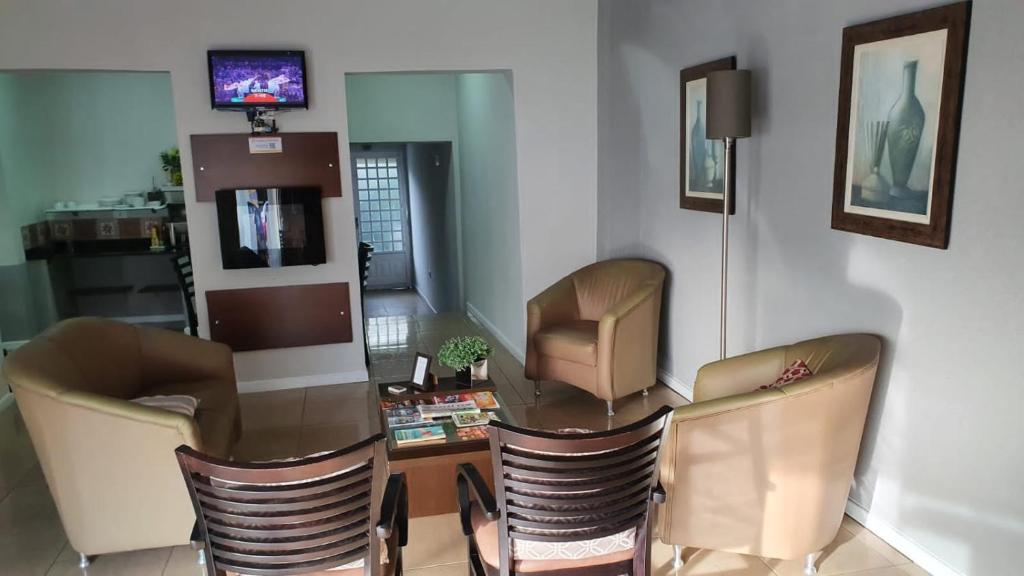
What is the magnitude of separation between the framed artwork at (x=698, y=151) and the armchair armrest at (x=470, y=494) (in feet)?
7.94

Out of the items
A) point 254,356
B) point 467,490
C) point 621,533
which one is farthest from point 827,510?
point 254,356

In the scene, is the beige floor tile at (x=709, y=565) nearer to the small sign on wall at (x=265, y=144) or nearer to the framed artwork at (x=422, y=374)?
the framed artwork at (x=422, y=374)

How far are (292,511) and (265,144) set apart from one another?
358 cm

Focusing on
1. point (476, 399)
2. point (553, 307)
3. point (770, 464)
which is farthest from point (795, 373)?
point (553, 307)

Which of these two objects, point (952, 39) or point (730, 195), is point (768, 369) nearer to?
point (730, 195)

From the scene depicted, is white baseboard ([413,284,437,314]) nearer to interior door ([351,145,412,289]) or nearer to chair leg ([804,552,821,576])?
interior door ([351,145,412,289])

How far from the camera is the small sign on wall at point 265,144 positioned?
492cm

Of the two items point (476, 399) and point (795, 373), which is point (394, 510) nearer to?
point (476, 399)

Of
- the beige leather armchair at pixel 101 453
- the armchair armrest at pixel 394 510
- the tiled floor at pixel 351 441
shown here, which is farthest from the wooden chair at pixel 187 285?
the armchair armrest at pixel 394 510

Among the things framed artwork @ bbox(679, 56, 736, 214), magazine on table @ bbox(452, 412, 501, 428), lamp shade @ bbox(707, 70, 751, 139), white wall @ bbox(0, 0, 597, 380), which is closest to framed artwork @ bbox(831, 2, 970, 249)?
lamp shade @ bbox(707, 70, 751, 139)

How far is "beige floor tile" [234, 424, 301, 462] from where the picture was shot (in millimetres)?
4055

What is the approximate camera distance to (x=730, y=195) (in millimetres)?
3994

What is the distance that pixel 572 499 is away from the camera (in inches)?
78.4

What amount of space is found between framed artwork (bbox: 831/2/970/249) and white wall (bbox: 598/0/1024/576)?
0.18 feet
